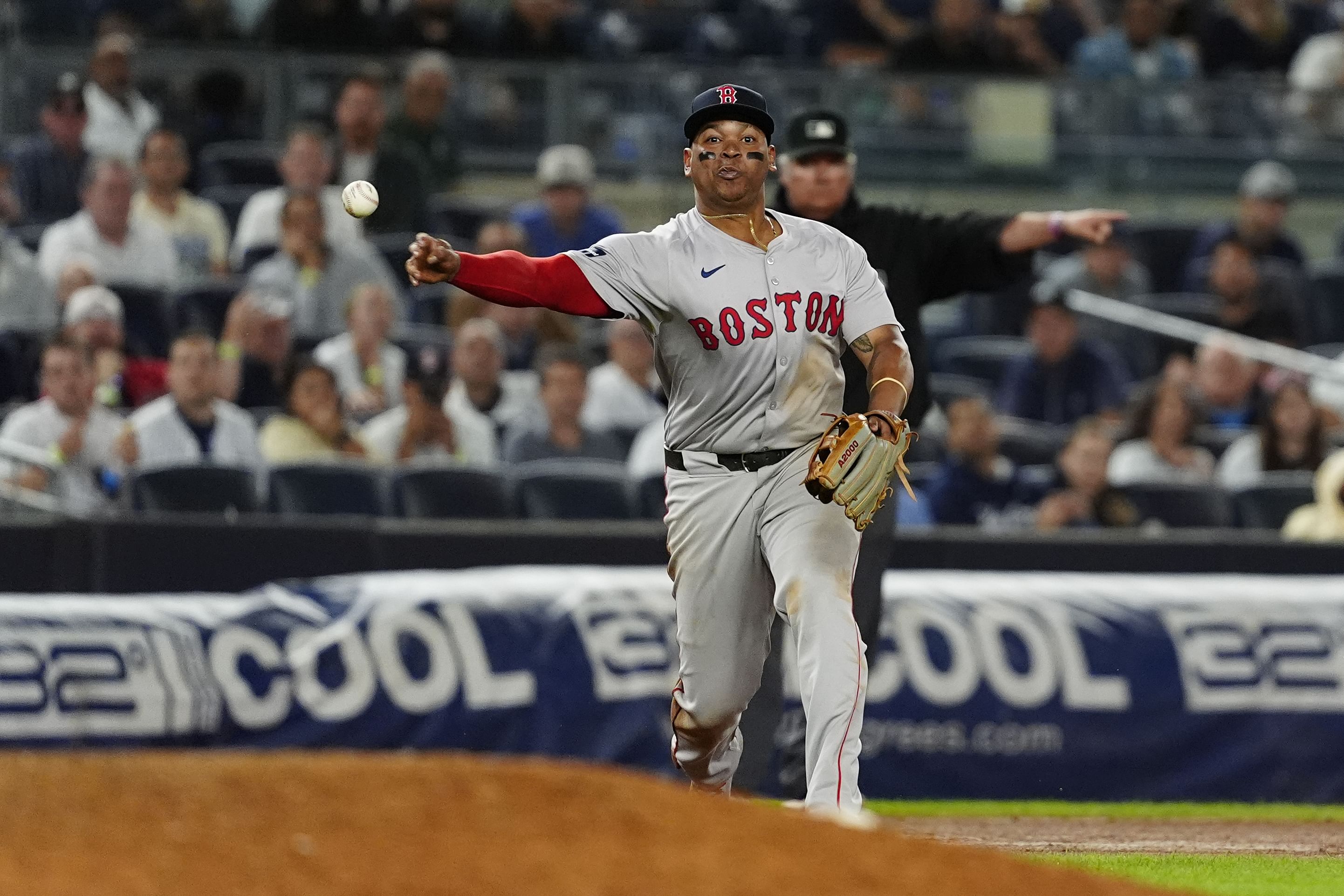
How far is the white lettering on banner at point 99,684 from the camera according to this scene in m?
8.51

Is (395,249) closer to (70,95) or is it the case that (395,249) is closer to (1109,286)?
(70,95)

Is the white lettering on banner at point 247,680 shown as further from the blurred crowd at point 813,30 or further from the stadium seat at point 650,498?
the blurred crowd at point 813,30

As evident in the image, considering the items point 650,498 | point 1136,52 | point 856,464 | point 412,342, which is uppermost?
point 1136,52

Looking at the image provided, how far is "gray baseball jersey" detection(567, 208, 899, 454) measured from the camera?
19.6 ft

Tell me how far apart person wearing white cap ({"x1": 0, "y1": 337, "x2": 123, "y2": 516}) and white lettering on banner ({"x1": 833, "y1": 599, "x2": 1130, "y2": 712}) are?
12.0 feet

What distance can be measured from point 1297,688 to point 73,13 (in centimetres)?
902

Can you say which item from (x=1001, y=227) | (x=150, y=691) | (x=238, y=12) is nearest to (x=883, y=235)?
(x=1001, y=227)

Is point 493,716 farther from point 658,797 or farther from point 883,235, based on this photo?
point 658,797

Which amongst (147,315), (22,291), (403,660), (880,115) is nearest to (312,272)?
(147,315)

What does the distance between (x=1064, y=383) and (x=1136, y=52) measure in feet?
15.9

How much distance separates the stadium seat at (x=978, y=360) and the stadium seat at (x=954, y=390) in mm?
295

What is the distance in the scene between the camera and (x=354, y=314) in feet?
36.1

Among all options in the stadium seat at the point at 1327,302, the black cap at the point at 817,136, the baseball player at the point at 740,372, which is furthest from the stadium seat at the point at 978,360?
the baseball player at the point at 740,372

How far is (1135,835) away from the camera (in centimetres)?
793
